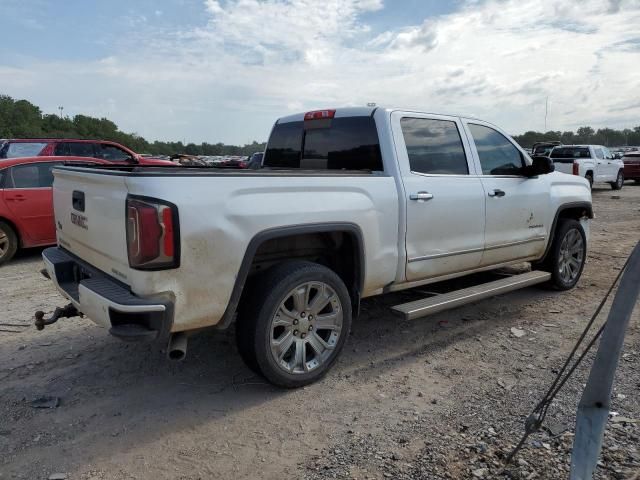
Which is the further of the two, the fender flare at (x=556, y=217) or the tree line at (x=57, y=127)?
the tree line at (x=57, y=127)

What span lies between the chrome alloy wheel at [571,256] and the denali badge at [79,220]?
15.8 ft

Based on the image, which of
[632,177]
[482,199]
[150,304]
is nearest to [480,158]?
[482,199]

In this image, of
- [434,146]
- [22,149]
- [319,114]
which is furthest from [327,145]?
[22,149]

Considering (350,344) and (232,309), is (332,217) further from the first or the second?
(350,344)

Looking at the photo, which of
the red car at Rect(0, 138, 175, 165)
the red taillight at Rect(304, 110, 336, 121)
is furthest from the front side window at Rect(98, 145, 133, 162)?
the red taillight at Rect(304, 110, 336, 121)

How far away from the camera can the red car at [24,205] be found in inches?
297

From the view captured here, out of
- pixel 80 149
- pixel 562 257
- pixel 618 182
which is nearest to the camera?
pixel 562 257

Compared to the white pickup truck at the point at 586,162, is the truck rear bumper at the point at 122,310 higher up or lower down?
lower down

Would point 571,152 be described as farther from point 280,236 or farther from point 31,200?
point 280,236

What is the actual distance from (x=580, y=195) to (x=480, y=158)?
1.81 meters

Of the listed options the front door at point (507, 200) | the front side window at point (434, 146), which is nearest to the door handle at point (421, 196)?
the front side window at point (434, 146)

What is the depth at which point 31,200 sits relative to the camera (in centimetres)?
768

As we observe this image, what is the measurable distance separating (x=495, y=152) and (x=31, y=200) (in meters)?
6.55

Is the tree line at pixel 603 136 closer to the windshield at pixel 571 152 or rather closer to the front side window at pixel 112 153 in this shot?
the windshield at pixel 571 152
